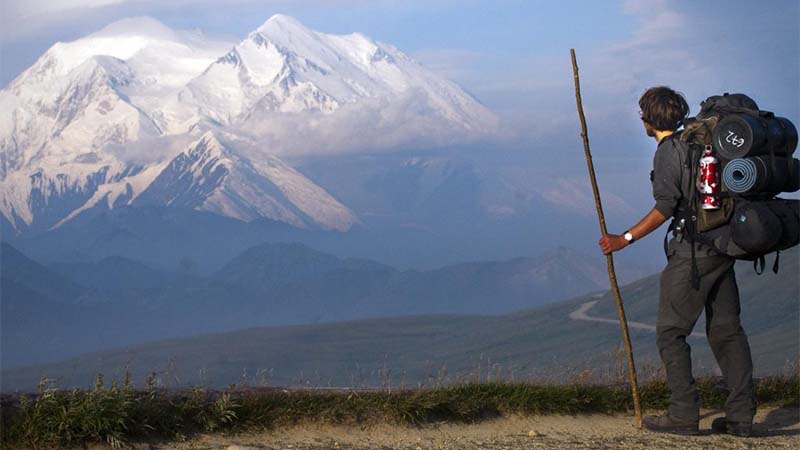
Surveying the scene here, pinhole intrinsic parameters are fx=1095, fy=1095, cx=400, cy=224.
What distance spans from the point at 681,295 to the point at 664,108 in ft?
4.98

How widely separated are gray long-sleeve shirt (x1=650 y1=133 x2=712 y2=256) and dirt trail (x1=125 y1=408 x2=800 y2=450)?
5.12 feet

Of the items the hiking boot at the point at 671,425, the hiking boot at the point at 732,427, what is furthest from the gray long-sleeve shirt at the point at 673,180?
the hiking boot at the point at 732,427

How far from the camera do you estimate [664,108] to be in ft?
29.1

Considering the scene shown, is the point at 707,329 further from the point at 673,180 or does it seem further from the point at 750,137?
the point at 750,137

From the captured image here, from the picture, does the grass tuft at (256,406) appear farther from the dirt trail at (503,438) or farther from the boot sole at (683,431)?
the boot sole at (683,431)

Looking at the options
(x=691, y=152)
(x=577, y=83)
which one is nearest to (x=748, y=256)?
(x=691, y=152)

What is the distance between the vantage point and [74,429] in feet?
24.8

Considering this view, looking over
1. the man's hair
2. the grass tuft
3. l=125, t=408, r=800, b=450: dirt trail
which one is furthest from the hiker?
the grass tuft

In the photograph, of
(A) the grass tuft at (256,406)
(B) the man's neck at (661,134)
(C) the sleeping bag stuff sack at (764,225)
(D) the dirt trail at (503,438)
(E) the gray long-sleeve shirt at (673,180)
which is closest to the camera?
(A) the grass tuft at (256,406)

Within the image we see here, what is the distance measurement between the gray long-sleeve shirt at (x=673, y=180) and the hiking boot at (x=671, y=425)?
1.40 meters

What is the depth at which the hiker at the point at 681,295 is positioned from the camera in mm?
8680

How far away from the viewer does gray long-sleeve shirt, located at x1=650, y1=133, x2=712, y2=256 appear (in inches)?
339

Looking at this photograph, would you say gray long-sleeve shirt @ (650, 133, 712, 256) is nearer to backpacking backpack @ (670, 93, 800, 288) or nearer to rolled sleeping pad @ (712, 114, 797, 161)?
backpacking backpack @ (670, 93, 800, 288)

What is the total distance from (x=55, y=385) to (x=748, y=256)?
5.44 m
